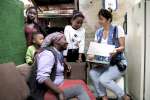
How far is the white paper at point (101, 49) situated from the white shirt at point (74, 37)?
45cm

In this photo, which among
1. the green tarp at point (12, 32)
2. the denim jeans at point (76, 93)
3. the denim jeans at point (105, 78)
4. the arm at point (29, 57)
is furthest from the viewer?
the arm at point (29, 57)

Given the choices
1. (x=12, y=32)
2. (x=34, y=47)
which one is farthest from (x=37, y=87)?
(x=34, y=47)

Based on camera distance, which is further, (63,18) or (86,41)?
(63,18)

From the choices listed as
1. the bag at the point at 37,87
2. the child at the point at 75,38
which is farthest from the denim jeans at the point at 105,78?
the bag at the point at 37,87

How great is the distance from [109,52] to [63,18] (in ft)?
5.70

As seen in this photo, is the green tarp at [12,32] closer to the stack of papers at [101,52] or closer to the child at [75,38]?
the child at [75,38]

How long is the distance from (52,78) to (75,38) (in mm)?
1377

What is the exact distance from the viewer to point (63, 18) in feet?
17.3

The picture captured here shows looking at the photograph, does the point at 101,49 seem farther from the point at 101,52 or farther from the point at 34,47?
the point at 34,47

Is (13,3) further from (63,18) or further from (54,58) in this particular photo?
(63,18)

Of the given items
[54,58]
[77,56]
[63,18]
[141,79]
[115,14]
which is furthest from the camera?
[63,18]

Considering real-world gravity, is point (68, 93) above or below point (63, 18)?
below

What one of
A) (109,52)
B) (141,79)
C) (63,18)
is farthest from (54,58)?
(63,18)

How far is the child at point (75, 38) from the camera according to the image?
4270 mm
